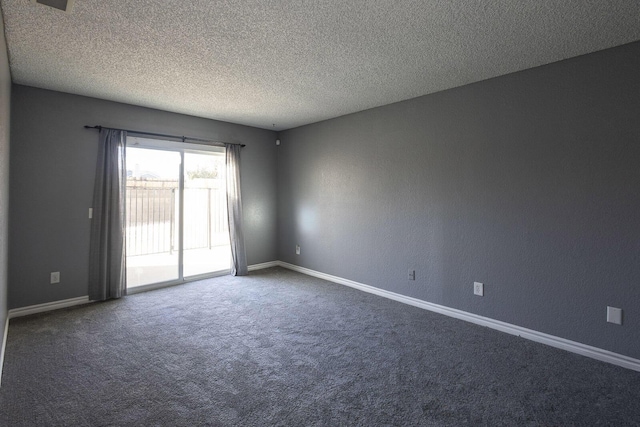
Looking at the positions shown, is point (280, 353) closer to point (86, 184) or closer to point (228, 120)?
point (86, 184)

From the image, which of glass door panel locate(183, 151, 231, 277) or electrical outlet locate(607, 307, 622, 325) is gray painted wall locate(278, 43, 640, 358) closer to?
electrical outlet locate(607, 307, 622, 325)

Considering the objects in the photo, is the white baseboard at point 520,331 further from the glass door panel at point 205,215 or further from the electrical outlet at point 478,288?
the glass door panel at point 205,215

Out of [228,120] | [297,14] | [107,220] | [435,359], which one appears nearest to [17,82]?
[107,220]

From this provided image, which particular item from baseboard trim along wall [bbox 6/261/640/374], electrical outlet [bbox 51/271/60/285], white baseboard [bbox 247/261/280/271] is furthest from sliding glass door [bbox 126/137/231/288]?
baseboard trim along wall [bbox 6/261/640/374]

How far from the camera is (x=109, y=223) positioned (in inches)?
155

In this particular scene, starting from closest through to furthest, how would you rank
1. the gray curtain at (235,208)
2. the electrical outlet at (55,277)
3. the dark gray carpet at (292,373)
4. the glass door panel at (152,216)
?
the dark gray carpet at (292,373) → the electrical outlet at (55,277) → the glass door panel at (152,216) → the gray curtain at (235,208)

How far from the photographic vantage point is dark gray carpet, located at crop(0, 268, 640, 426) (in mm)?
1894

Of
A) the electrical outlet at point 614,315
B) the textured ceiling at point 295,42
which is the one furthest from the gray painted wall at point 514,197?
the textured ceiling at point 295,42

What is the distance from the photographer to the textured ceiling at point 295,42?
202cm

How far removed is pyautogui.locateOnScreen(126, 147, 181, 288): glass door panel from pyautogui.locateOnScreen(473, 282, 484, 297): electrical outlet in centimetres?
399

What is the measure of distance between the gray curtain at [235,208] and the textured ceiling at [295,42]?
1.52 m

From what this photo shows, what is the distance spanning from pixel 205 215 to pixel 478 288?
4050 millimetres

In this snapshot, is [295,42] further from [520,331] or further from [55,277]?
[55,277]

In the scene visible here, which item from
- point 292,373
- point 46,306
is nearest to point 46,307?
point 46,306
